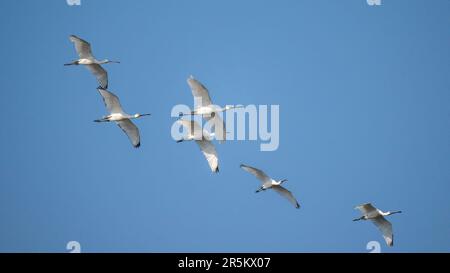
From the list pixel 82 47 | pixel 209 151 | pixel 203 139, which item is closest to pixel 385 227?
pixel 209 151

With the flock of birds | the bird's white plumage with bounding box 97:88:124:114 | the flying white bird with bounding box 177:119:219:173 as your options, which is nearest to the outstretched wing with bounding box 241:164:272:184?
the flock of birds

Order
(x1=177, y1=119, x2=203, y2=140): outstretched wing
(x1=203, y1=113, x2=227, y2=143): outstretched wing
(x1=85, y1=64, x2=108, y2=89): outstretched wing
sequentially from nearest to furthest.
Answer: (x1=177, y1=119, x2=203, y2=140): outstretched wing → (x1=203, y1=113, x2=227, y2=143): outstretched wing → (x1=85, y1=64, x2=108, y2=89): outstretched wing

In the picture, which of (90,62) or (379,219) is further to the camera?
(90,62)

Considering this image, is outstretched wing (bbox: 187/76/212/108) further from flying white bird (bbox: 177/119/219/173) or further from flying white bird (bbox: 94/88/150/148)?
flying white bird (bbox: 94/88/150/148)

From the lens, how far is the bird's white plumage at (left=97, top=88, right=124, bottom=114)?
38.5 metres

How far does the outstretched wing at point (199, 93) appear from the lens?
38.3m

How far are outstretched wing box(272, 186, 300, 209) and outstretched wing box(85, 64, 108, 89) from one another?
29.8 ft

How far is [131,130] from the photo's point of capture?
39.9m

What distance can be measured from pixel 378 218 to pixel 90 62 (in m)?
14.8

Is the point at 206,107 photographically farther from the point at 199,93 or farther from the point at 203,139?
the point at 203,139
